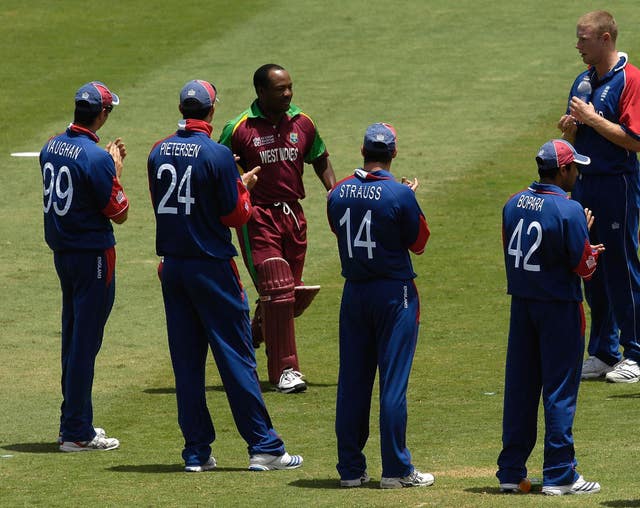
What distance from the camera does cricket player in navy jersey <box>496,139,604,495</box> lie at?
8.74m

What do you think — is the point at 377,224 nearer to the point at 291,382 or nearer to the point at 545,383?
the point at 545,383

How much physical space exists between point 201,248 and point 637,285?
4.00 m

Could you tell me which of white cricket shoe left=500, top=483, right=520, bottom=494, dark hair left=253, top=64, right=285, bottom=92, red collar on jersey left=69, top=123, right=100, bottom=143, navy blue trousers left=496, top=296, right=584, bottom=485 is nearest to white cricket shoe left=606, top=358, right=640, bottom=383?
→ navy blue trousers left=496, top=296, right=584, bottom=485

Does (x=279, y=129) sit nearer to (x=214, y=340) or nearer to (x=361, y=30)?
(x=214, y=340)

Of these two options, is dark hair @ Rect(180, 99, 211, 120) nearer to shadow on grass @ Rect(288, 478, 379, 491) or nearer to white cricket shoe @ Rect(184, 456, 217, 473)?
white cricket shoe @ Rect(184, 456, 217, 473)

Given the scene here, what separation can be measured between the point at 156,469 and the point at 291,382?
7.81ft

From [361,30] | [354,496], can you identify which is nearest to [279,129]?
[354,496]

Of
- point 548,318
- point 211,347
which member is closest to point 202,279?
point 211,347

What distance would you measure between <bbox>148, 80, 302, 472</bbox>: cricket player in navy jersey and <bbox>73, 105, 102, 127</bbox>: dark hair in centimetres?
85

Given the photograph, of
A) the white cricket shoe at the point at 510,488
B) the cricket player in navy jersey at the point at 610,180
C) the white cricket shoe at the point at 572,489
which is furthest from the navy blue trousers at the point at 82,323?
the cricket player in navy jersey at the point at 610,180

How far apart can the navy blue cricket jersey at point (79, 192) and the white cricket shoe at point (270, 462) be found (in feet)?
5.93

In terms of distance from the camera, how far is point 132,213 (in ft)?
58.7

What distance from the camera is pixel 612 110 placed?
37.8 ft

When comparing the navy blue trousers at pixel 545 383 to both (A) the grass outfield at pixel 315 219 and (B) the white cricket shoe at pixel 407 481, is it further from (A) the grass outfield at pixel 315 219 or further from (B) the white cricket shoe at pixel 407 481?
(B) the white cricket shoe at pixel 407 481
